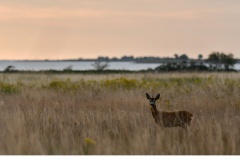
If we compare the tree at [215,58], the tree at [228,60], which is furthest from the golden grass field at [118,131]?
the tree at [215,58]

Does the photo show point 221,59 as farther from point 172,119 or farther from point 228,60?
Answer: point 172,119

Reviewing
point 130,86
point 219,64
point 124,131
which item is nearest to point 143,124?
point 124,131

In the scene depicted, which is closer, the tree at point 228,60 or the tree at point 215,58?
the tree at point 228,60

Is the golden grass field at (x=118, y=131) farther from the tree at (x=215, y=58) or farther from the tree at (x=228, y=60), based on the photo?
the tree at (x=215, y=58)

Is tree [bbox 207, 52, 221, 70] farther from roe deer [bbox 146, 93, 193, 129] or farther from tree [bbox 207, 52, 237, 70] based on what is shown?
roe deer [bbox 146, 93, 193, 129]

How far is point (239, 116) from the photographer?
33.7 feet

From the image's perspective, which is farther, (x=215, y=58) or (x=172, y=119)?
(x=215, y=58)

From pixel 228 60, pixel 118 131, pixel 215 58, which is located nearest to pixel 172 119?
pixel 118 131

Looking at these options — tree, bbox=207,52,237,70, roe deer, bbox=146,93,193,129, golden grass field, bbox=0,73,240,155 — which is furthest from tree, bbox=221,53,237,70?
roe deer, bbox=146,93,193,129

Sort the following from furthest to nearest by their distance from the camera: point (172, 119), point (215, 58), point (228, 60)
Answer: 1. point (215, 58)
2. point (228, 60)
3. point (172, 119)

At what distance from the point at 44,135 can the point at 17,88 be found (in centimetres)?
1063

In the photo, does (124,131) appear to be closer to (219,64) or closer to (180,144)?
(180,144)

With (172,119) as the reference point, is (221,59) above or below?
above

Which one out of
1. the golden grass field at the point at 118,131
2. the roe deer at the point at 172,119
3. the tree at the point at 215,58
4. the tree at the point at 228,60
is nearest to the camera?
the golden grass field at the point at 118,131
